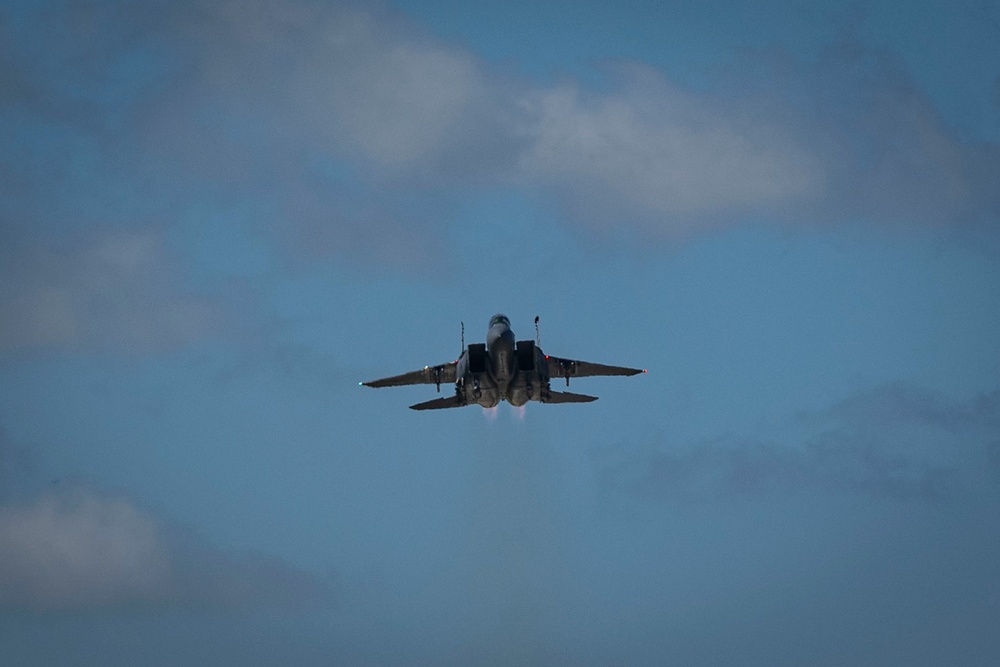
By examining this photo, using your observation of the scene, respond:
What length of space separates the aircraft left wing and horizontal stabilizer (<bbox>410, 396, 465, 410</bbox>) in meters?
7.53

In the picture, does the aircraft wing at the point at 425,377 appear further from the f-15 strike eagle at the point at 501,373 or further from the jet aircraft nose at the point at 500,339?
the jet aircraft nose at the point at 500,339

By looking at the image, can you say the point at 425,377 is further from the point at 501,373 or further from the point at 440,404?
the point at 501,373

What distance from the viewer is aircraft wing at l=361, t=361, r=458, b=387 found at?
360 feet

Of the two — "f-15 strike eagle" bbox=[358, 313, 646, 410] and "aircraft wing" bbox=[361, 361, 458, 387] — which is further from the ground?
"aircraft wing" bbox=[361, 361, 458, 387]

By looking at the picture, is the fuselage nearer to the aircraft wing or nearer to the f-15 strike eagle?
Result: the f-15 strike eagle

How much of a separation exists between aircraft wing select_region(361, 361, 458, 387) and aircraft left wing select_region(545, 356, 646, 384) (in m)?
7.32

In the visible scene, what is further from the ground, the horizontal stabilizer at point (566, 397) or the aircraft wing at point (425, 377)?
the aircraft wing at point (425, 377)

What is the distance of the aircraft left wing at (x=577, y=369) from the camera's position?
10869 centimetres

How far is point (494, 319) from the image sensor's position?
101188 mm

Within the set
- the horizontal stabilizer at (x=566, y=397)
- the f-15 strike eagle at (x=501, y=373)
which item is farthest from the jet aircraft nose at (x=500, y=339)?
the horizontal stabilizer at (x=566, y=397)

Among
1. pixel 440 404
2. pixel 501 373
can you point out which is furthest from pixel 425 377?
pixel 501 373

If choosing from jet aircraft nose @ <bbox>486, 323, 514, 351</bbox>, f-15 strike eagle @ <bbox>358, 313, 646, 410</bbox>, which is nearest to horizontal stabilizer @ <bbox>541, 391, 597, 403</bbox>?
f-15 strike eagle @ <bbox>358, 313, 646, 410</bbox>

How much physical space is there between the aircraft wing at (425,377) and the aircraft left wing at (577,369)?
24.0 feet

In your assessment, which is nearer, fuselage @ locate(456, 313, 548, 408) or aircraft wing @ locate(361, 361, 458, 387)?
fuselage @ locate(456, 313, 548, 408)
